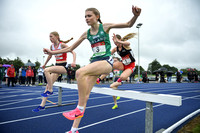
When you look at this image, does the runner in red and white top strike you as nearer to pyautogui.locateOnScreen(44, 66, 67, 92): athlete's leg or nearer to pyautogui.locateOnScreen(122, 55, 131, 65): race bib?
pyautogui.locateOnScreen(44, 66, 67, 92): athlete's leg

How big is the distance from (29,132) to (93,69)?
1.77m

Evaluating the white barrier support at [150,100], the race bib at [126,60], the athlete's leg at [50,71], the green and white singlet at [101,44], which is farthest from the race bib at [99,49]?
the race bib at [126,60]

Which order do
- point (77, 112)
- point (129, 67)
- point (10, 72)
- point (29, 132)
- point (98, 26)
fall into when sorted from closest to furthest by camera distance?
point (77, 112) < point (98, 26) < point (29, 132) < point (129, 67) < point (10, 72)

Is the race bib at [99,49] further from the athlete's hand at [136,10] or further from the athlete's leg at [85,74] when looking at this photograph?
the athlete's hand at [136,10]

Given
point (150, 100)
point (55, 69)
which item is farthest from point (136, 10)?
point (55, 69)

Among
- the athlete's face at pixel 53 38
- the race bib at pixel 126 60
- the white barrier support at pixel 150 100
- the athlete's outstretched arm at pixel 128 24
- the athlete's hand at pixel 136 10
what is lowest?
the white barrier support at pixel 150 100

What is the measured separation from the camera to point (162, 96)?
6.11 ft

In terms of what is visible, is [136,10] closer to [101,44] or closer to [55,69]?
[101,44]

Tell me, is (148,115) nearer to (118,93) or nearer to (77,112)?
(118,93)

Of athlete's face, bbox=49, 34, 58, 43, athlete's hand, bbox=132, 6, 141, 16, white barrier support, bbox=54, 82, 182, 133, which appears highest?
athlete's face, bbox=49, 34, 58, 43

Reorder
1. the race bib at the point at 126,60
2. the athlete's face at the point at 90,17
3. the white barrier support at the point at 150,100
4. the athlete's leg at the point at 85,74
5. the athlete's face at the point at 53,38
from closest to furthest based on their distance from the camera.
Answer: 1. the white barrier support at the point at 150,100
2. the athlete's leg at the point at 85,74
3. the athlete's face at the point at 90,17
4. the athlete's face at the point at 53,38
5. the race bib at the point at 126,60

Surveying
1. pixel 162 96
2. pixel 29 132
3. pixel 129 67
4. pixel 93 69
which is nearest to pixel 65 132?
pixel 29 132

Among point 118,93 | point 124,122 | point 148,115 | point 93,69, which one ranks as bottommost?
point 124,122

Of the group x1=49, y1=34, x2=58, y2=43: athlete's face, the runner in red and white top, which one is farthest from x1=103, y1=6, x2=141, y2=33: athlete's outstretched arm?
x1=49, y1=34, x2=58, y2=43: athlete's face
